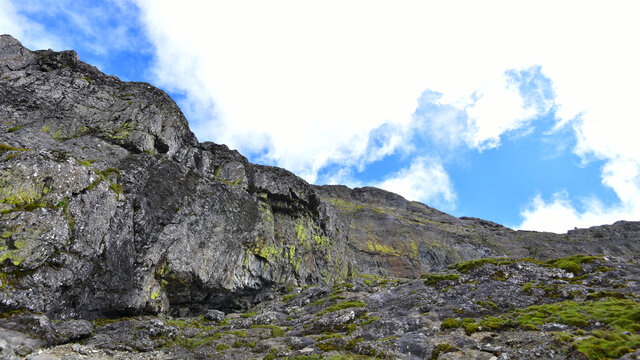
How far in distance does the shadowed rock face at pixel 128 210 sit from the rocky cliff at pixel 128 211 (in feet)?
0.49

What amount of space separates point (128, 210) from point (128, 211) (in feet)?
0.46

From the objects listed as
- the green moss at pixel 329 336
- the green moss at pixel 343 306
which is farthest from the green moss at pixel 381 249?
the green moss at pixel 329 336

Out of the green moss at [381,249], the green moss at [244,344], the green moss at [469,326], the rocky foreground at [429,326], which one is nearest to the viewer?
the rocky foreground at [429,326]

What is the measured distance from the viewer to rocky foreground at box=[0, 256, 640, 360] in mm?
20312

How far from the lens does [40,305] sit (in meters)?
24.3

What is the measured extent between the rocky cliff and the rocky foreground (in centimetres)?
408

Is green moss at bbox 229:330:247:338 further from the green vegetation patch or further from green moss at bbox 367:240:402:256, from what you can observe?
green moss at bbox 367:240:402:256

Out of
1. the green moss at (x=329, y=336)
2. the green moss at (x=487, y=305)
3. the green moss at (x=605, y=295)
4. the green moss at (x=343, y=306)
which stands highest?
the green moss at (x=605, y=295)

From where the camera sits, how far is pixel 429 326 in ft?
90.2

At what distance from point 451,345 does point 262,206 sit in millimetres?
48123

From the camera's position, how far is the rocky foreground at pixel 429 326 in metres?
20.3

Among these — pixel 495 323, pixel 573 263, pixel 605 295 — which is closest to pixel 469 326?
pixel 495 323

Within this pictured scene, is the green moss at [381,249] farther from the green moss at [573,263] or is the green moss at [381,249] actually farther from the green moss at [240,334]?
the green moss at [240,334]

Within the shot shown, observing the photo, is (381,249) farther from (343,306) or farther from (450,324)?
(450,324)
